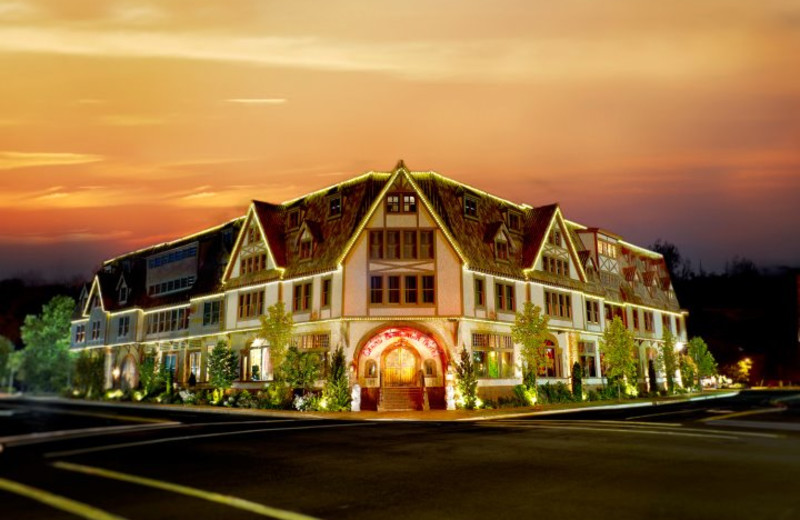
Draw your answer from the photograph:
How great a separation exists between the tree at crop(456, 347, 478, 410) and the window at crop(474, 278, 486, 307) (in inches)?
144

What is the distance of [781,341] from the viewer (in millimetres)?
73062

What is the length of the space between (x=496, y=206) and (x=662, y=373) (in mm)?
26099

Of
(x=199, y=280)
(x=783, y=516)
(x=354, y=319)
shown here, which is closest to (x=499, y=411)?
(x=354, y=319)

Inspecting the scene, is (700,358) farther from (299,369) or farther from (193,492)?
(193,492)

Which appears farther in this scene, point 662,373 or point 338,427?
point 662,373

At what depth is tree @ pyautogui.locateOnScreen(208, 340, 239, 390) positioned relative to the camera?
39.4m

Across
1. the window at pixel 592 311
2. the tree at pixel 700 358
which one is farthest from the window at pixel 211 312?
the tree at pixel 700 358

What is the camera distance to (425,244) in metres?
35.0

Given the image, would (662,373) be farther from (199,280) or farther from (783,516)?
(783,516)

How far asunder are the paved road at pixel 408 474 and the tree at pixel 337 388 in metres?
13.9

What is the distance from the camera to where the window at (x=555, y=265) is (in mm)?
41281

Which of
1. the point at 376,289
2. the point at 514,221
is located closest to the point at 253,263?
the point at 376,289

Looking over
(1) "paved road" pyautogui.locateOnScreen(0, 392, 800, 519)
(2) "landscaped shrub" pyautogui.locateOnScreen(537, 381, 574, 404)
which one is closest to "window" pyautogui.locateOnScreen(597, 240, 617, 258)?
(2) "landscaped shrub" pyautogui.locateOnScreen(537, 381, 574, 404)

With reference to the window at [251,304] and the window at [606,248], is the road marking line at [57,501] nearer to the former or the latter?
the window at [251,304]
